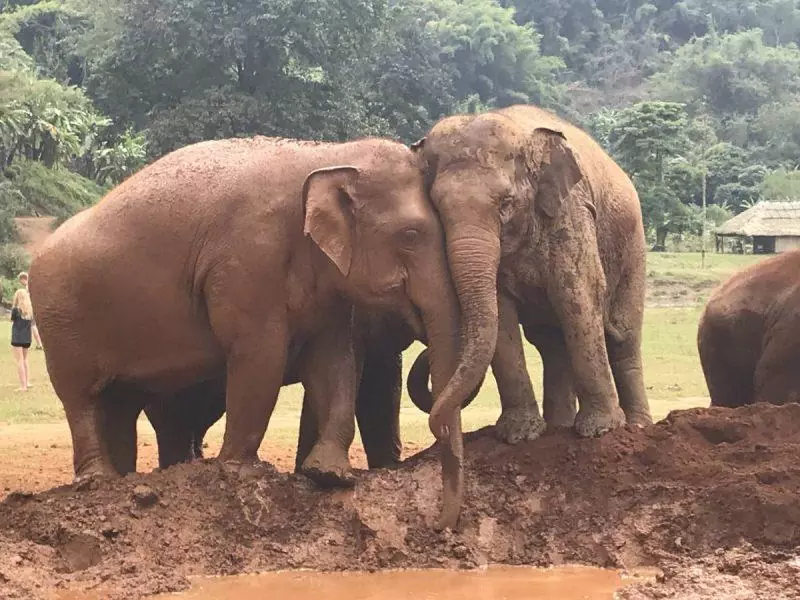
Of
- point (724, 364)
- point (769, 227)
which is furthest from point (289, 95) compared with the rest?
point (724, 364)

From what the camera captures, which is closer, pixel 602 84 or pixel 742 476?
pixel 742 476

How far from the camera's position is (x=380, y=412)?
8258 mm

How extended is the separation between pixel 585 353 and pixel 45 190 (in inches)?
1465

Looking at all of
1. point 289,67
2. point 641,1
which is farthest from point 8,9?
point 641,1

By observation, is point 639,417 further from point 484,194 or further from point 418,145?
point 418,145

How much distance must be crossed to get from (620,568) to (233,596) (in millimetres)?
1917

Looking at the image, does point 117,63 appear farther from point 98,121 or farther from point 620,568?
point 620,568

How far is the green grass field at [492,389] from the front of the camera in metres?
13.1

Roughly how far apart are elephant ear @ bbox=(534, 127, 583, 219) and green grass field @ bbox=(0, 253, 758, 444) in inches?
188

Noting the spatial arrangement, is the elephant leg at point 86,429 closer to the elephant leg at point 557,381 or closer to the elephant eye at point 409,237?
the elephant eye at point 409,237

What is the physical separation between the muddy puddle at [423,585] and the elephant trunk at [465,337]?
0.45m

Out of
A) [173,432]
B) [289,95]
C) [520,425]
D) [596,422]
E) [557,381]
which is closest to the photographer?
[596,422]

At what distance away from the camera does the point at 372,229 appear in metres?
6.51

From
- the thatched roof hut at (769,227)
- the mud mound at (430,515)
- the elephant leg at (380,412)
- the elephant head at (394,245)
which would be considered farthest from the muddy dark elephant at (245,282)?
the thatched roof hut at (769,227)
